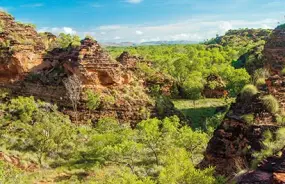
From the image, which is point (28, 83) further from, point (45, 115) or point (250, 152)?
point (250, 152)

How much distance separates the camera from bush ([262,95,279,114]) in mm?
19281

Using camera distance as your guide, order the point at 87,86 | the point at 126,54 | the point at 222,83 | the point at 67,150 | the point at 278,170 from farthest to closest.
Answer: the point at 222,83
the point at 126,54
the point at 87,86
the point at 67,150
the point at 278,170

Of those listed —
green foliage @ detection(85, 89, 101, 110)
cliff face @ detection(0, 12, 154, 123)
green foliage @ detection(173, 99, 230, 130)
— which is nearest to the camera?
green foliage @ detection(85, 89, 101, 110)

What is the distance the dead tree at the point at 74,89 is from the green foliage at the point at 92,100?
3.82 feet

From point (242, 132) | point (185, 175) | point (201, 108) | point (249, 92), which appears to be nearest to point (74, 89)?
point (201, 108)

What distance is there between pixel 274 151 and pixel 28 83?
34.4m

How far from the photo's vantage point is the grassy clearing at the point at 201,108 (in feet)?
156

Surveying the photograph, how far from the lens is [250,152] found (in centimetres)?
1817

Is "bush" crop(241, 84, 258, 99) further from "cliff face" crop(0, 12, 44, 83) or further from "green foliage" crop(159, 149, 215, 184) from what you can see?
"cliff face" crop(0, 12, 44, 83)

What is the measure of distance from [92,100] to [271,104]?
2512 cm

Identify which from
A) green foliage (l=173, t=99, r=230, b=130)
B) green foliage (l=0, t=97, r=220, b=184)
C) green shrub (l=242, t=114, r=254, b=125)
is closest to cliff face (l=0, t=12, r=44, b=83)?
green foliage (l=0, t=97, r=220, b=184)

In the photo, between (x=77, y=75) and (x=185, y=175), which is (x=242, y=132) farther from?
(x=77, y=75)

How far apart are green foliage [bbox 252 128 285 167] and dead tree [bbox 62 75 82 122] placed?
1070 inches

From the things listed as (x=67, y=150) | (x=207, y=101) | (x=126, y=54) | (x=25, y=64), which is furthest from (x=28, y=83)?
(x=207, y=101)
